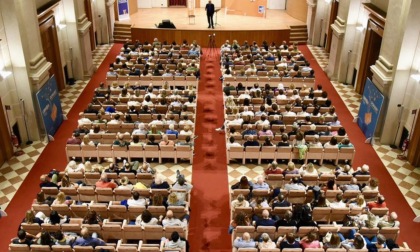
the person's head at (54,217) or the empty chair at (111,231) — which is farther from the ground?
the person's head at (54,217)

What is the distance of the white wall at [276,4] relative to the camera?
28.9m

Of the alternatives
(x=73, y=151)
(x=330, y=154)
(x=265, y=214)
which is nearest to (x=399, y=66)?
(x=330, y=154)

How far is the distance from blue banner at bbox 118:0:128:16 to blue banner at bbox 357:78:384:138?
16.2 metres

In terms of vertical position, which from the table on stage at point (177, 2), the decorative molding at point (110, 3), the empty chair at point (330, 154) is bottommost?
the empty chair at point (330, 154)

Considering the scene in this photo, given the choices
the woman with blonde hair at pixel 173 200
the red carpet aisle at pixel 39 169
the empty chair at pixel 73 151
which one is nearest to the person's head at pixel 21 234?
the red carpet aisle at pixel 39 169

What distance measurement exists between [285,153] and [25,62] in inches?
341

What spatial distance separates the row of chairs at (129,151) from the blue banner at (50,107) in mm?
2054

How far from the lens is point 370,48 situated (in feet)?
54.2

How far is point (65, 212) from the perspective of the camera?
31.1ft

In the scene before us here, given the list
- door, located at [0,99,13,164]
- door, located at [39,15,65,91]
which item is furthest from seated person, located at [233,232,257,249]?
door, located at [39,15,65,91]

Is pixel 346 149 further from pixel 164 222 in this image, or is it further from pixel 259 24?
pixel 259 24

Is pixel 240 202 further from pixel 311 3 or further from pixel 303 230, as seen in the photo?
pixel 311 3

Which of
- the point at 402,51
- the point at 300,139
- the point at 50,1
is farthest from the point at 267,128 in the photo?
the point at 50,1

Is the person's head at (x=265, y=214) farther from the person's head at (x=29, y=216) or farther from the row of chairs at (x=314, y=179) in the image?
the person's head at (x=29, y=216)
